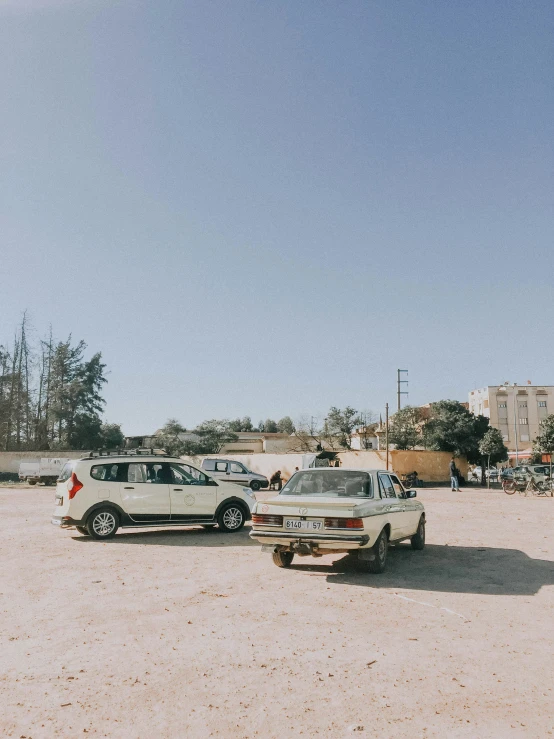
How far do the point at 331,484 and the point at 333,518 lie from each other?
1304mm

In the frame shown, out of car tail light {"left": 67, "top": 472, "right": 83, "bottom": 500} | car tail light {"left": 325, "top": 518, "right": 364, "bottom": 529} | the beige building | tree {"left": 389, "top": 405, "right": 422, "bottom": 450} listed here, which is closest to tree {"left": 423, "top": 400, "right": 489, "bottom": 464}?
tree {"left": 389, "top": 405, "right": 422, "bottom": 450}

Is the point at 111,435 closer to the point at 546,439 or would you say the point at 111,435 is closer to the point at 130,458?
the point at 546,439

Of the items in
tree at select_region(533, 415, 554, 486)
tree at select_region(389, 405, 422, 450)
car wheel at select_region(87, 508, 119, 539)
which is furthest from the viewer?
tree at select_region(389, 405, 422, 450)

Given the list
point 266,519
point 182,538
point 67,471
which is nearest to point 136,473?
point 67,471

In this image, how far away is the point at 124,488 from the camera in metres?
12.4

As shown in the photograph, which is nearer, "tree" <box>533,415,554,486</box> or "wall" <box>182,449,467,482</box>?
"wall" <box>182,449,467,482</box>

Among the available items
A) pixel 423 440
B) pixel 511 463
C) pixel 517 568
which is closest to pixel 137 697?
pixel 517 568

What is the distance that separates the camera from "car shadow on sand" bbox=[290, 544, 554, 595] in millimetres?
8117

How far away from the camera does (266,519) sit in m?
8.83

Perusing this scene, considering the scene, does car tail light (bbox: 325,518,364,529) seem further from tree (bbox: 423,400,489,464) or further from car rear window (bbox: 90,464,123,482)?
tree (bbox: 423,400,489,464)

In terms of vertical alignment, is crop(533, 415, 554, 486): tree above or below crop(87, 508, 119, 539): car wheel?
above

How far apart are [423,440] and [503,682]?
163 ft

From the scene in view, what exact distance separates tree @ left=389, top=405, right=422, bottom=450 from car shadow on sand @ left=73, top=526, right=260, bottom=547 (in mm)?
41270

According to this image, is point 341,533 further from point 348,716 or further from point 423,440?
point 423,440
